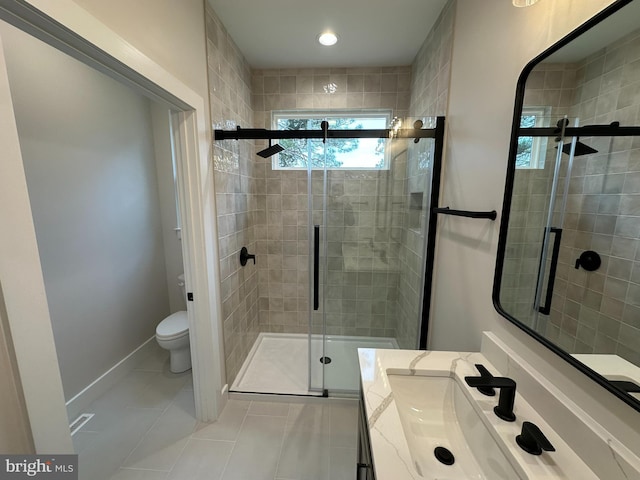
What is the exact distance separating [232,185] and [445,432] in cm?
201

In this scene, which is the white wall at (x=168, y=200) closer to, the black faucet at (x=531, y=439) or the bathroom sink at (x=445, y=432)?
the bathroom sink at (x=445, y=432)

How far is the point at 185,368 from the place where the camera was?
2318 millimetres

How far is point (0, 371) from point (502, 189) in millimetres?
1782

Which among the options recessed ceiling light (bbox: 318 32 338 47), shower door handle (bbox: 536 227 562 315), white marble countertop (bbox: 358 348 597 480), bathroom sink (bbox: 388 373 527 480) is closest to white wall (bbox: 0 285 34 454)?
white marble countertop (bbox: 358 348 597 480)

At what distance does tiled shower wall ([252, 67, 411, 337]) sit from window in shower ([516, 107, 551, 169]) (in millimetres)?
1349

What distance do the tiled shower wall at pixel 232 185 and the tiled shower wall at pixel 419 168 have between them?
1.47m

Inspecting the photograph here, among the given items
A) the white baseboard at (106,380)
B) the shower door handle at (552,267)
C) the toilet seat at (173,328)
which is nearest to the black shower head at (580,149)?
the shower door handle at (552,267)

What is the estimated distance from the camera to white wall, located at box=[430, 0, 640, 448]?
734mm

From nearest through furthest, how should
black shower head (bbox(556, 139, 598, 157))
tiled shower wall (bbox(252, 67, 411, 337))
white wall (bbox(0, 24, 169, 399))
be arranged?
black shower head (bbox(556, 139, 598, 157)) → white wall (bbox(0, 24, 169, 399)) → tiled shower wall (bbox(252, 67, 411, 337))

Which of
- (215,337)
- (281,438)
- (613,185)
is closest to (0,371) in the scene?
(215,337)

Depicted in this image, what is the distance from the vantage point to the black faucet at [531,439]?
64 centimetres

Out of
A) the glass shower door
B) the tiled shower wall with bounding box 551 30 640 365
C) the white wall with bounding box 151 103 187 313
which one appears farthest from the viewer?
the white wall with bounding box 151 103 187 313

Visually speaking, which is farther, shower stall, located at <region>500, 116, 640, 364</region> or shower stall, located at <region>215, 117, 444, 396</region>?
shower stall, located at <region>215, 117, 444, 396</region>

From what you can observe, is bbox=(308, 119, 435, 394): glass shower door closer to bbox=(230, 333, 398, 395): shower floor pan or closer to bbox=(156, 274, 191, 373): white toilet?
bbox=(230, 333, 398, 395): shower floor pan
